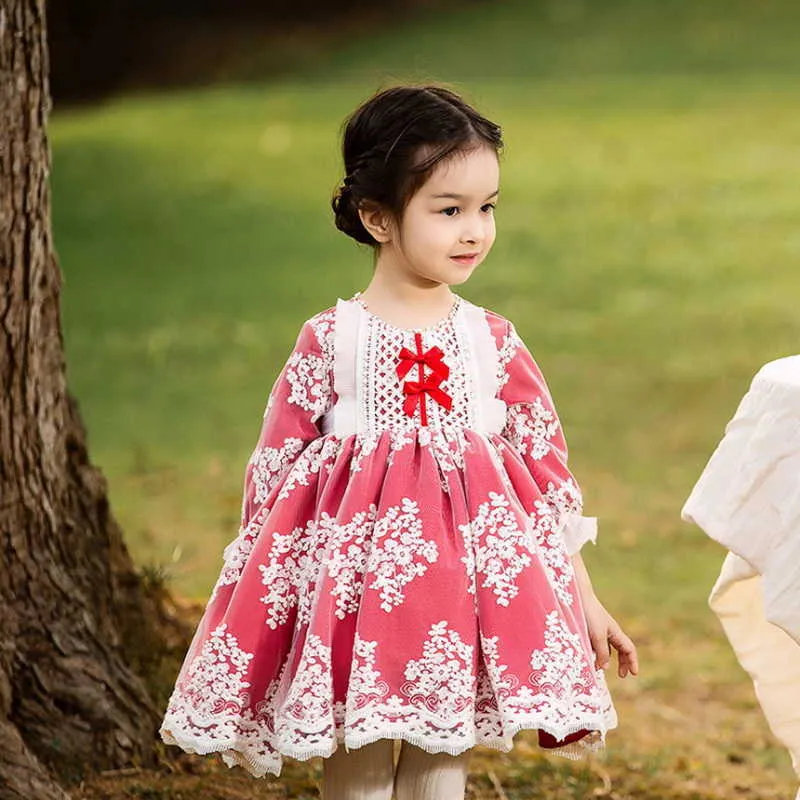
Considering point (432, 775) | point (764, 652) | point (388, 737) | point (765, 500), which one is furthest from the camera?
point (764, 652)

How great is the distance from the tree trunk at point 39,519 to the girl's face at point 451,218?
0.82 metres

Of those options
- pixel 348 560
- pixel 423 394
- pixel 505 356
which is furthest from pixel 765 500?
pixel 348 560

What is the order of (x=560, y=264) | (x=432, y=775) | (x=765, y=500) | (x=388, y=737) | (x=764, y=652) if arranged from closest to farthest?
(x=388, y=737) → (x=432, y=775) → (x=765, y=500) → (x=764, y=652) → (x=560, y=264)

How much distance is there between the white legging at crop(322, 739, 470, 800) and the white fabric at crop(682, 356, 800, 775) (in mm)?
563

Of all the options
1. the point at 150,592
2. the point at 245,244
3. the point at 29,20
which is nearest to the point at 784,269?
the point at 245,244

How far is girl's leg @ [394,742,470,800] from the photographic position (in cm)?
225

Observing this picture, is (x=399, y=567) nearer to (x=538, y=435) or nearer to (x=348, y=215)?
(x=538, y=435)

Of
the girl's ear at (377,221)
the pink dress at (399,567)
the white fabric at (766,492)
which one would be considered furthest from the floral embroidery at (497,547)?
the white fabric at (766,492)

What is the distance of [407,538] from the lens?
216 centimetres

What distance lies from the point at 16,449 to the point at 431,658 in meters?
1.00

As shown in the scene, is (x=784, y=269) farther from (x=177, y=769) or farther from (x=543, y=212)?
(x=177, y=769)

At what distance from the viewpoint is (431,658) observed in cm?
214

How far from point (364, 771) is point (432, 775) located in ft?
0.31

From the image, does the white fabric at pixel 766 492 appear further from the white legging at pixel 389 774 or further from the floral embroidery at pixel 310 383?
the floral embroidery at pixel 310 383
